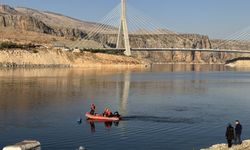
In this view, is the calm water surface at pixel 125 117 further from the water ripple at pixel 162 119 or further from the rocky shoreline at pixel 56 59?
the rocky shoreline at pixel 56 59

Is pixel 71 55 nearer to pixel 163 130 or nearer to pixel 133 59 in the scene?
pixel 133 59

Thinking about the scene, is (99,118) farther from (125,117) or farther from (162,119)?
(162,119)

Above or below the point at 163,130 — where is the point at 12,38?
above

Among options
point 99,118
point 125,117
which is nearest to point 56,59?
point 125,117

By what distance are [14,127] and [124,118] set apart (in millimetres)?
8403

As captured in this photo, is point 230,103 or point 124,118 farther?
point 230,103

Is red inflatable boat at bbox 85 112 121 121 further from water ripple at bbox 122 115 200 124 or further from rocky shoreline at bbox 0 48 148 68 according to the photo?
rocky shoreline at bbox 0 48 148 68

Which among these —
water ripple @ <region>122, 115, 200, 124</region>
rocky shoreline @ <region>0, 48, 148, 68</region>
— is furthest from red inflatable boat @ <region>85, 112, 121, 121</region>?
rocky shoreline @ <region>0, 48, 148, 68</region>

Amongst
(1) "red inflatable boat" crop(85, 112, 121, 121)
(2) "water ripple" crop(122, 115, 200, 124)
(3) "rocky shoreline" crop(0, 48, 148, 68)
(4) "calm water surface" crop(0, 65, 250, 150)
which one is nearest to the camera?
(4) "calm water surface" crop(0, 65, 250, 150)

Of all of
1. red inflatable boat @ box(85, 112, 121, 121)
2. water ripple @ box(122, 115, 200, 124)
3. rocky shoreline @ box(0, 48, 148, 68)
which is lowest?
water ripple @ box(122, 115, 200, 124)

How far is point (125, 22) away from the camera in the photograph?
469ft

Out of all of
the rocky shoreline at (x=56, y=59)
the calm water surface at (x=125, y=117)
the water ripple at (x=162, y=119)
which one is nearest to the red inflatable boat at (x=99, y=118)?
the calm water surface at (x=125, y=117)

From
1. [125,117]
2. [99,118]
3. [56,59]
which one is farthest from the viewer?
[56,59]

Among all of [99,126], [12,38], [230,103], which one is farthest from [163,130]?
[12,38]
